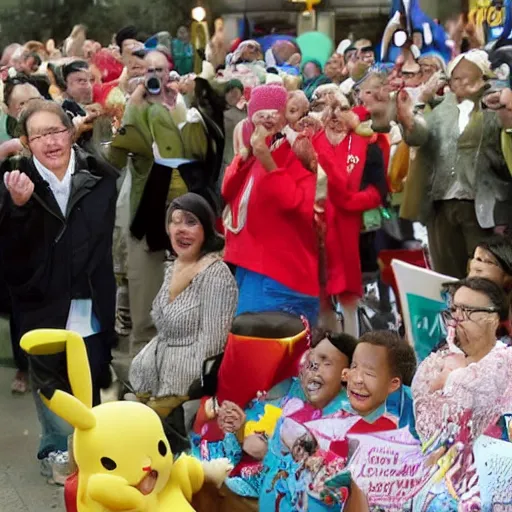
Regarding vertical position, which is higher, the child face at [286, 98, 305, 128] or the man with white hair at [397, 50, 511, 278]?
the child face at [286, 98, 305, 128]

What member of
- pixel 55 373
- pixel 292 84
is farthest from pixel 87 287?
pixel 292 84

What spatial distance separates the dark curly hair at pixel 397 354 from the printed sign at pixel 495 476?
52 centimetres

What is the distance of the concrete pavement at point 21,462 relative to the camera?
4160mm

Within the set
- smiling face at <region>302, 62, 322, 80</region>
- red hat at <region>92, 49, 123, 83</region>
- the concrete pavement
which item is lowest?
the concrete pavement

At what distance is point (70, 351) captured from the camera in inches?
108

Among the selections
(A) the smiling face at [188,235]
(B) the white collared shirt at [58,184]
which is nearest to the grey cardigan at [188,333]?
(A) the smiling face at [188,235]

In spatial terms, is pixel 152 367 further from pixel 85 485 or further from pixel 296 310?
pixel 85 485

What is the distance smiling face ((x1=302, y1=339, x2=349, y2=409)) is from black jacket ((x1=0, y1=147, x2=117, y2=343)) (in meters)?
1.40

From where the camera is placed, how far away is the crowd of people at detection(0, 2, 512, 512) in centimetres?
280

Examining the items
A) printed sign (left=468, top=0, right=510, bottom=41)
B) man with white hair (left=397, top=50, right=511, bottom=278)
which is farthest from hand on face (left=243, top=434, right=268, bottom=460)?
printed sign (left=468, top=0, right=510, bottom=41)

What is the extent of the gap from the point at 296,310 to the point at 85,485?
215cm

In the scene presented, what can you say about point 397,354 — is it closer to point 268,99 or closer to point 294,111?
point 268,99

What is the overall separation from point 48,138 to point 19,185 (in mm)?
238

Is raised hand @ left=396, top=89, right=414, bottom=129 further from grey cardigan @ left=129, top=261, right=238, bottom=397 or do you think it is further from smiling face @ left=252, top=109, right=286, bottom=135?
grey cardigan @ left=129, top=261, right=238, bottom=397
